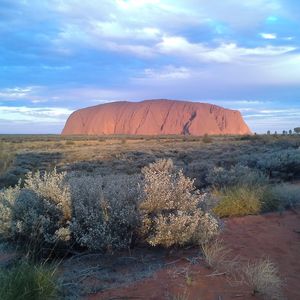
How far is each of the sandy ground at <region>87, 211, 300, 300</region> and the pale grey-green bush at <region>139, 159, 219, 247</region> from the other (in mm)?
395

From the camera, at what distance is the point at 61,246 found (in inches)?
262

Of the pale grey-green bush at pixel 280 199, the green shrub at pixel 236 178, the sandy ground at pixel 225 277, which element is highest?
the green shrub at pixel 236 178

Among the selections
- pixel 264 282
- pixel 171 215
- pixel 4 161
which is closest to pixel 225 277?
pixel 264 282

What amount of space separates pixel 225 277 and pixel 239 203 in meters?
4.21

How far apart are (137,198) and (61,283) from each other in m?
1.97

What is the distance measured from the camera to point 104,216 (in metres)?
6.54

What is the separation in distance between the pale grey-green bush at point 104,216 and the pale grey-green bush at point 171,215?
0.67ft

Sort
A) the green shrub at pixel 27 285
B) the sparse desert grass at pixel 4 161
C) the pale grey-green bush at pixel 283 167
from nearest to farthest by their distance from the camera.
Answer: the green shrub at pixel 27 285, the pale grey-green bush at pixel 283 167, the sparse desert grass at pixel 4 161

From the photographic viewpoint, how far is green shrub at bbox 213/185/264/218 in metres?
9.33

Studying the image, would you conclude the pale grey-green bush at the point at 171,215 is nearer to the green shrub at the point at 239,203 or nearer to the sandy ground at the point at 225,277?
the sandy ground at the point at 225,277

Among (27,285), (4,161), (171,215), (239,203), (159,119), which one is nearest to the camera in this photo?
(27,285)

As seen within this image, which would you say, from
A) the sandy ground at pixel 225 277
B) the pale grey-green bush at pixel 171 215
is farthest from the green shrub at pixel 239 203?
the pale grey-green bush at pixel 171 215

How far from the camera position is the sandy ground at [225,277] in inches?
197

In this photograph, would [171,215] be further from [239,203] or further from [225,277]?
[239,203]
